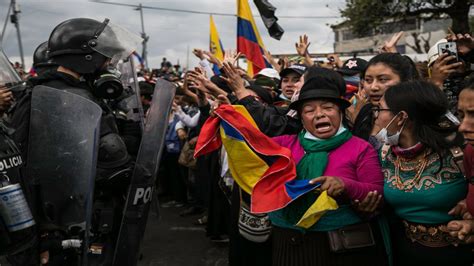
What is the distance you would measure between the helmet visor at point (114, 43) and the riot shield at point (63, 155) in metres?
0.78

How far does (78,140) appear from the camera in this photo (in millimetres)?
2562

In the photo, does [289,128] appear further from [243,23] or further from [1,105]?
[243,23]

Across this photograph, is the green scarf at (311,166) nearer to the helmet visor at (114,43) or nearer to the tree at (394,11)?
the helmet visor at (114,43)

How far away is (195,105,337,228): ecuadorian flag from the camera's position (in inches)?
99.3

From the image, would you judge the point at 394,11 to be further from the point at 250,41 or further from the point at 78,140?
the point at 78,140

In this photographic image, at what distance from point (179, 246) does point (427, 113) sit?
4.09 m

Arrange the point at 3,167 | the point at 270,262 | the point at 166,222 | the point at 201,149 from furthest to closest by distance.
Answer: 1. the point at 166,222
2. the point at 270,262
3. the point at 201,149
4. the point at 3,167

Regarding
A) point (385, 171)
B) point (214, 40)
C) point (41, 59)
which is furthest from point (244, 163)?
point (214, 40)

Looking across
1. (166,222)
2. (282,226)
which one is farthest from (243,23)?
(282,226)

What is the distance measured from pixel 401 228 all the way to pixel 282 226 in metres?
0.63

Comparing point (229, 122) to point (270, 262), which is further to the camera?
point (270, 262)

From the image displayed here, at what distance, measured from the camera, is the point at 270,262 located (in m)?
3.62

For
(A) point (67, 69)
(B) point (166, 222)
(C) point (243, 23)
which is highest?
(C) point (243, 23)

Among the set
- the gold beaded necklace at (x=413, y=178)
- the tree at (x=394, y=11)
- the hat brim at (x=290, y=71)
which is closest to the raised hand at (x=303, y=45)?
the hat brim at (x=290, y=71)
